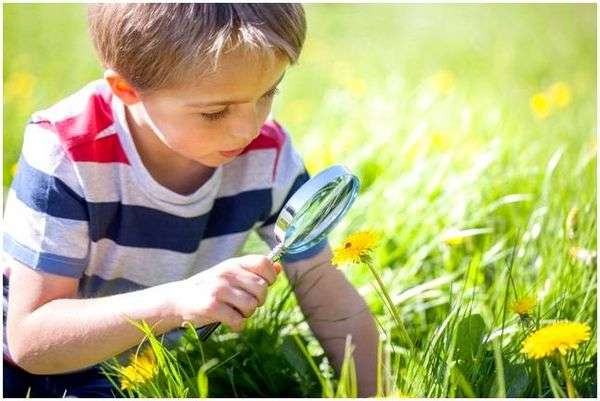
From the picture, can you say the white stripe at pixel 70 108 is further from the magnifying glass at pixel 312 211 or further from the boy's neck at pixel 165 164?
the magnifying glass at pixel 312 211

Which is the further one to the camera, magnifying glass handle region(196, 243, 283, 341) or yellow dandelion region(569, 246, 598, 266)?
yellow dandelion region(569, 246, 598, 266)

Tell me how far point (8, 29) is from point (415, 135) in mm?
1883

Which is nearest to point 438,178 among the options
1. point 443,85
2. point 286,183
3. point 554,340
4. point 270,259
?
point 286,183

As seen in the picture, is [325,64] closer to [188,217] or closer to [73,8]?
[73,8]

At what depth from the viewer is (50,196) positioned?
5.00 ft

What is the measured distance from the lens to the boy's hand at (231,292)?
1344mm

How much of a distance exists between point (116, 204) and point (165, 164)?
0.34 ft

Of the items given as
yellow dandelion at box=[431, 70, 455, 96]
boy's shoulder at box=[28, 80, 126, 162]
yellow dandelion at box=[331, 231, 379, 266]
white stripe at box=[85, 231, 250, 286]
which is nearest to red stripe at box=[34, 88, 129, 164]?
boy's shoulder at box=[28, 80, 126, 162]

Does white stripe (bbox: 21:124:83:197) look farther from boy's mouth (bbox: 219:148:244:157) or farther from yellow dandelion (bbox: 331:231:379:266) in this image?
yellow dandelion (bbox: 331:231:379:266)

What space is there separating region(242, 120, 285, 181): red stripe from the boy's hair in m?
0.23

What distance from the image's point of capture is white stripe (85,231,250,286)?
1652mm

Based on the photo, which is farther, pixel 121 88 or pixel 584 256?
pixel 584 256

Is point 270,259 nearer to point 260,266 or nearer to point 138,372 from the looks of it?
point 260,266

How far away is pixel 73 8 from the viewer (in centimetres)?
427
